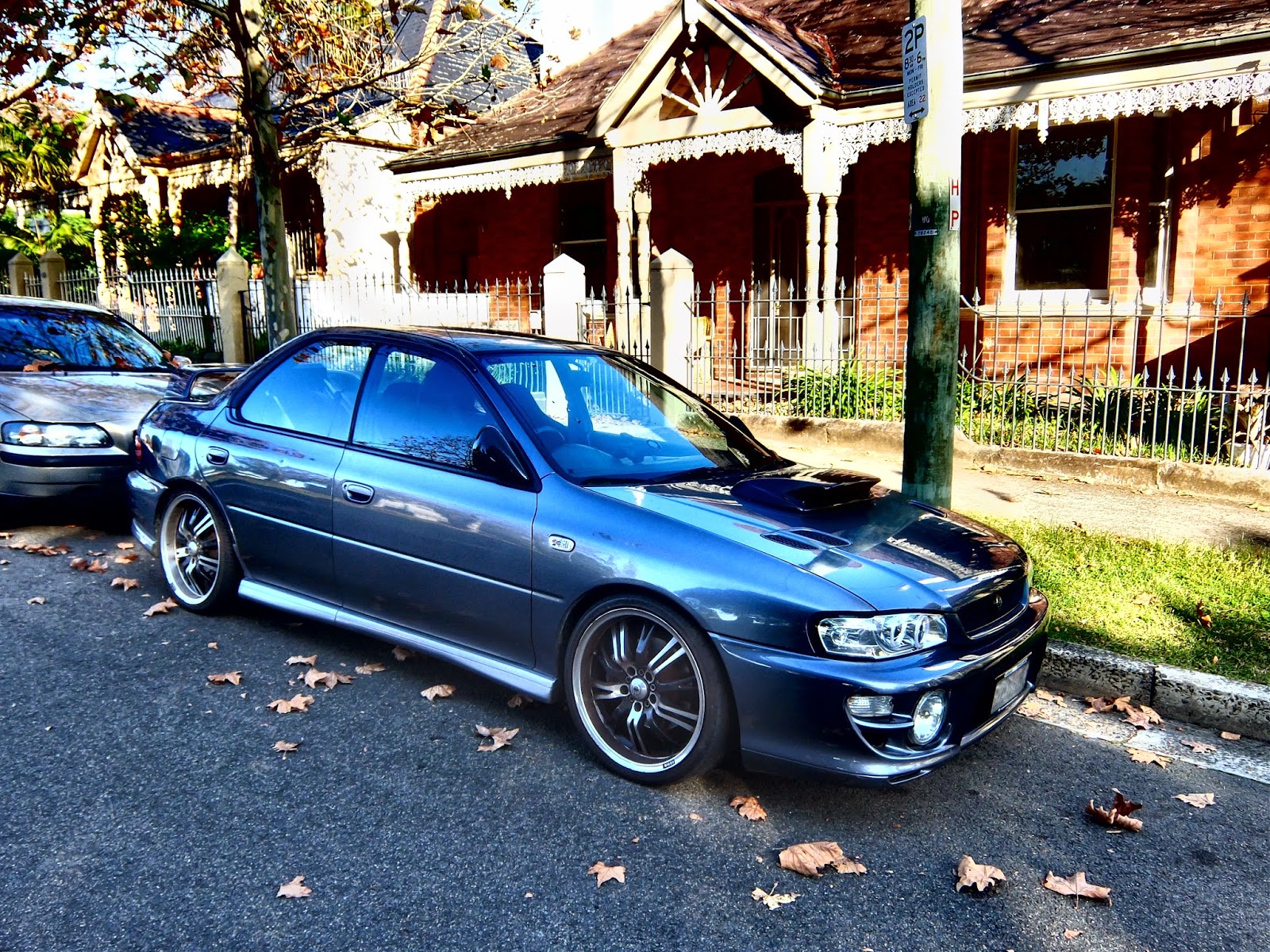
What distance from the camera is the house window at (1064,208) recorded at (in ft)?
36.7

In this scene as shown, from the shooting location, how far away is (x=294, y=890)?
2.79 m

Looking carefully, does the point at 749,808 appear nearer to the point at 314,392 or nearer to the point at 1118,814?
the point at 1118,814

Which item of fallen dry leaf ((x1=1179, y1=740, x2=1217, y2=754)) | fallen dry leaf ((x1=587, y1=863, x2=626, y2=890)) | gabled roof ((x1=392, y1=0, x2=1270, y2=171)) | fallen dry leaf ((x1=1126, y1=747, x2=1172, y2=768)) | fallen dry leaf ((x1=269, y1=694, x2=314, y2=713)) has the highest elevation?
gabled roof ((x1=392, y1=0, x2=1270, y2=171))

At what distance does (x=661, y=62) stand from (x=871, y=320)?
13.7ft

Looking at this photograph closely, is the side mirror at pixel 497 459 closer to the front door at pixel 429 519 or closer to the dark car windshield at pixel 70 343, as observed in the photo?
the front door at pixel 429 519

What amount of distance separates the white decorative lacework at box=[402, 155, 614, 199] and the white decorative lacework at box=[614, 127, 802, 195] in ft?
1.78

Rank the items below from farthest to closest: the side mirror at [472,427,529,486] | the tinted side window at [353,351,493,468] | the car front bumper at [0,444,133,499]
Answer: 1. the car front bumper at [0,444,133,499]
2. the tinted side window at [353,351,493,468]
3. the side mirror at [472,427,529,486]

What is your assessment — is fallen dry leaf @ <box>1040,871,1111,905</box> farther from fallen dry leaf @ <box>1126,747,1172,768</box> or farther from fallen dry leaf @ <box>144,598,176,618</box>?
fallen dry leaf @ <box>144,598,176,618</box>

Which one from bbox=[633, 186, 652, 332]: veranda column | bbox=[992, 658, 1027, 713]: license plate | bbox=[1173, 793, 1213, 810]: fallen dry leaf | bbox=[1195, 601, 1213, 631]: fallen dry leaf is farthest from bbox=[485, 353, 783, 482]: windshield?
bbox=[633, 186, 652, 332]: veranda column

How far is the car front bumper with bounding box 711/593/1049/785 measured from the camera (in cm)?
303

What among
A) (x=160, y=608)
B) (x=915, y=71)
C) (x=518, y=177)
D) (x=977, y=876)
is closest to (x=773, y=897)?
(x=977, y=876)

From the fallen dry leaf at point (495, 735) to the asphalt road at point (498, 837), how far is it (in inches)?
1.3

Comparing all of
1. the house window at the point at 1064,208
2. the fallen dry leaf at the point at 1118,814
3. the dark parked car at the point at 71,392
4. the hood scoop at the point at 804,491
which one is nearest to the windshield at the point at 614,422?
the hood scoop at the point at 804,491

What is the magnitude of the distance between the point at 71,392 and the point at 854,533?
593 centimetres
